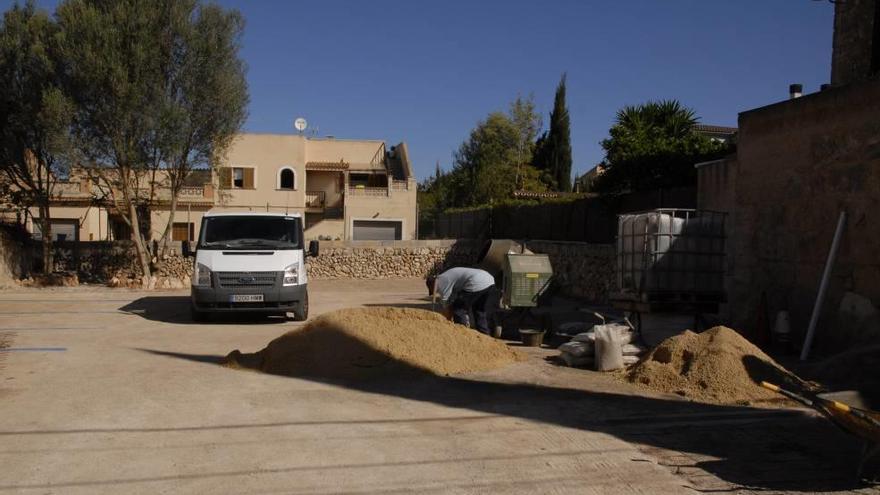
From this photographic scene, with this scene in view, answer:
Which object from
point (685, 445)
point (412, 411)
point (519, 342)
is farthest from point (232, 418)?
point (519, 342)

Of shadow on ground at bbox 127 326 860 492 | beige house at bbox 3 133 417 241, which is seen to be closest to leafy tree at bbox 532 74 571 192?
beige house at bbox 3 133 417 241

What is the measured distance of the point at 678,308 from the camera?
11141 millimetres

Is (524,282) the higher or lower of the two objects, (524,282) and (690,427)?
the higher

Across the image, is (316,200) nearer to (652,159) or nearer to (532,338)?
(652,159)

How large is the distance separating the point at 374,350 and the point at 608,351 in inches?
123

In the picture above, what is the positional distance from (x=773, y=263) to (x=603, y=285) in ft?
21.5

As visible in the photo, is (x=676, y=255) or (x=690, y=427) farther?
(x=676, y=255)

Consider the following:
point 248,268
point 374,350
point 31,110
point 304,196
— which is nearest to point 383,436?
point 374,350

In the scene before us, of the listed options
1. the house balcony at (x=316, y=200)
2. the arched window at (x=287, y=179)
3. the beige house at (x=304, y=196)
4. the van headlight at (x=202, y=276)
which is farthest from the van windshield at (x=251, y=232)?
the house balcony at (x=316, y=200)

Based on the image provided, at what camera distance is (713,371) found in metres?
8.28

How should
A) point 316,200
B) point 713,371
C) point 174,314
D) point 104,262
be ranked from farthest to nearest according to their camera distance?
point 316,200 < point 104,262 < point 174,314 < point 713,371

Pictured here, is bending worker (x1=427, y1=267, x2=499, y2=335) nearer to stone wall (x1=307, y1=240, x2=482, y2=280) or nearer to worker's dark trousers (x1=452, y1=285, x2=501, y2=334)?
worker's dark trousers (x1=452, y1=285, x2=501, y2=334)

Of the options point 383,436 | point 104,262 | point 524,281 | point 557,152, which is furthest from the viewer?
point 557,152

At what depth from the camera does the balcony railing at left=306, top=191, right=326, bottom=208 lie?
148 feet
